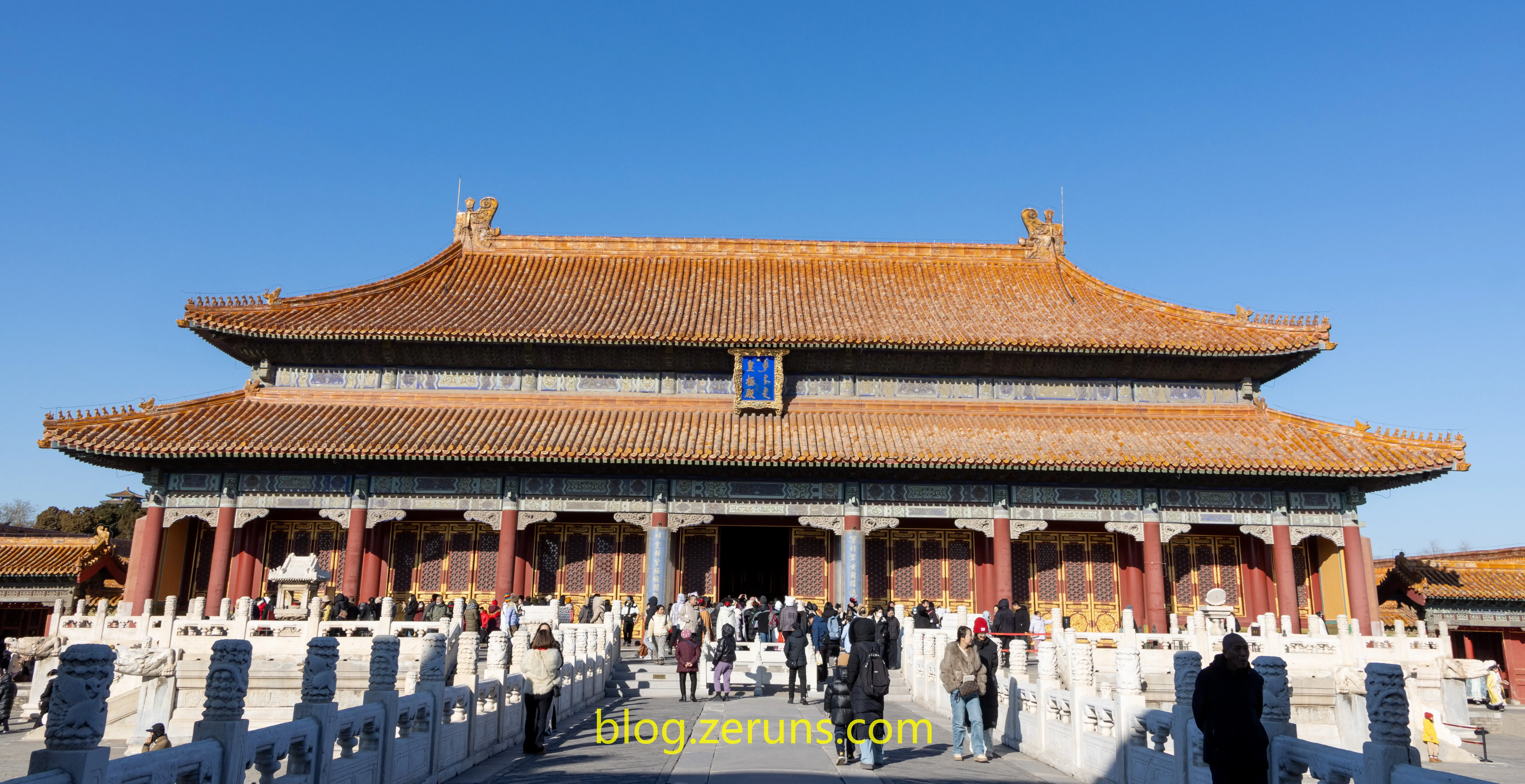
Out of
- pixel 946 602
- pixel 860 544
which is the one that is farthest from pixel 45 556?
pixel 946 602

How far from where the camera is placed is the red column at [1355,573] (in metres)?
24.8

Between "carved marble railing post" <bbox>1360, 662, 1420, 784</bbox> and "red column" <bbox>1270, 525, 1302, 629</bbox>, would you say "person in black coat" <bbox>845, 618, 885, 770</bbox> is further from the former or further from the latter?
"red column" <bbox>1270, 525, 1302, 629</bbox>

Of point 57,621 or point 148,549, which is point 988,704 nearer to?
point 57,621

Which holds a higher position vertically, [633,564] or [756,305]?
[756,305]

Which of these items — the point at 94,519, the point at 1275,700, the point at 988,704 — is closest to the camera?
the point at 1275,700

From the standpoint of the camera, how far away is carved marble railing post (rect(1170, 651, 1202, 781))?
849 centimetres

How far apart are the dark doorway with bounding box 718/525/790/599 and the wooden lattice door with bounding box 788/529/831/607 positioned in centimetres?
133

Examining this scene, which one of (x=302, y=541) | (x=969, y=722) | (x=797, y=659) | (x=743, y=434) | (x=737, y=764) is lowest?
(x=737, y=764)

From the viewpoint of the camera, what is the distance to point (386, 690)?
343 inches

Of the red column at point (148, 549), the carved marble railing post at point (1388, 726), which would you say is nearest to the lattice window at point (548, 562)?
the red column at point (148, 549)

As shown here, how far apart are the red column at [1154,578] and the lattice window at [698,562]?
448 inches

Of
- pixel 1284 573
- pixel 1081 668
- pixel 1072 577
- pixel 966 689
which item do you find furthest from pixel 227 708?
pixel 1284 573

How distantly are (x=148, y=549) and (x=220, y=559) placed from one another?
177cm

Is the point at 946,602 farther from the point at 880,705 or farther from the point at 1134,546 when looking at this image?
the point at 880,705
